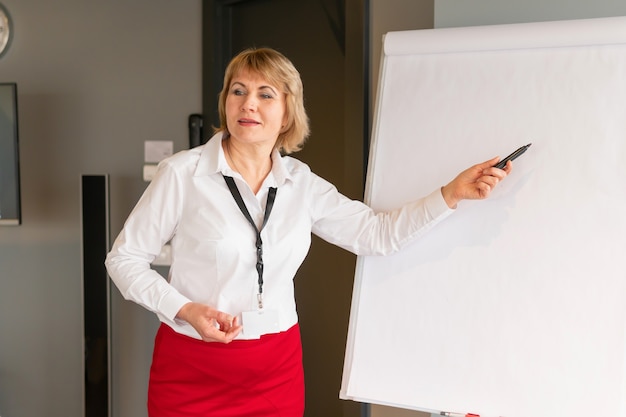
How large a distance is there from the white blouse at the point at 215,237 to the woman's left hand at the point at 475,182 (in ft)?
0.10

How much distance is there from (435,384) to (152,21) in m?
2.14

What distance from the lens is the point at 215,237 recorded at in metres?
1.68

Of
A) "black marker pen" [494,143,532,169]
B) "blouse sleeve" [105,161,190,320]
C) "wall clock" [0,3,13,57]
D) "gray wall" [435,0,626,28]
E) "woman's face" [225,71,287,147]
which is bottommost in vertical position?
"blouse sleeve" [105,161,190,320]

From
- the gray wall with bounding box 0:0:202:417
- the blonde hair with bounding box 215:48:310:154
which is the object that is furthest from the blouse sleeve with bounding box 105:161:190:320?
the gray wall with bounding box 0:0:202:417

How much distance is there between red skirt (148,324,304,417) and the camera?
171 centimetres

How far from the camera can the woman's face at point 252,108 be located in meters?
1.69

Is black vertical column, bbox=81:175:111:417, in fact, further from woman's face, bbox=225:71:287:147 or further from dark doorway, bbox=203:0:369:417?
woman's face, bbox=225:71:287:147

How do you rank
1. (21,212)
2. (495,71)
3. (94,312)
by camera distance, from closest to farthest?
(495,71), (94,312), (21,212)

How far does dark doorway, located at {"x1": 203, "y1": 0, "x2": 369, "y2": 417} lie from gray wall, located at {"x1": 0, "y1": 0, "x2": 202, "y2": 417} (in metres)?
0.12

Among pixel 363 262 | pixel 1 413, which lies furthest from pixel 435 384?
pixel 1 413

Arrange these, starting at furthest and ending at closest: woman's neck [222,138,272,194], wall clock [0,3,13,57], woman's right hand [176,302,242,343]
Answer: wall clock [0,3,13,57]
woman's neck [222,138,272,194]
woman's right hand [176,302,242,343]

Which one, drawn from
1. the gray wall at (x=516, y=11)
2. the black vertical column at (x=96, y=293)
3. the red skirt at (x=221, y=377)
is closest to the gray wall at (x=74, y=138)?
the black vertical column at (x=96, y=293)

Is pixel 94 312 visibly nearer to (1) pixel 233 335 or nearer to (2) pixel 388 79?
(1) pixel 233 335

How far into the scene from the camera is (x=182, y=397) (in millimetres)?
1750
